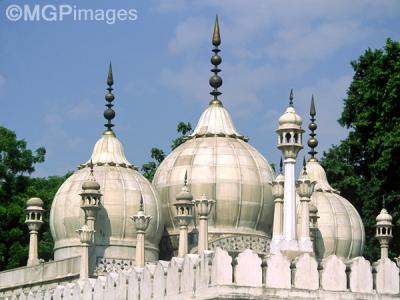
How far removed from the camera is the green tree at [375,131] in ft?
162

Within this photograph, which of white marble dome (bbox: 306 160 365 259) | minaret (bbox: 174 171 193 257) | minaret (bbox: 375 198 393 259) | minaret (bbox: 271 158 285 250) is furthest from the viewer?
white marble dome (bbox: 306 160 365 259)

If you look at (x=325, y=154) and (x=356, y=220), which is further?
(x=325, y=154)

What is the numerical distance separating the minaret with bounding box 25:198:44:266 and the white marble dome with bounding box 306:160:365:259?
9384 mm

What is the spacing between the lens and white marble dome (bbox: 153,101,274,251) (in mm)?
46281

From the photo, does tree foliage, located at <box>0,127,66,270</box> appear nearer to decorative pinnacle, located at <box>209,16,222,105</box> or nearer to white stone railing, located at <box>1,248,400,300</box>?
decorative pinnacle, located at <box>209,16,222,105</box>

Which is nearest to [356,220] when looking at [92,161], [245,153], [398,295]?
[245,153]

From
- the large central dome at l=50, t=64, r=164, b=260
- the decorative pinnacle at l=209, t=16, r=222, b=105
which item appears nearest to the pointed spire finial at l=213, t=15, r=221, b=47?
the decorative pinnacle at l=209, t=16, r=222, b=105

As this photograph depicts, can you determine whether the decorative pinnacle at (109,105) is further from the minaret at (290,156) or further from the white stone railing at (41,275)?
the minaret at (290,156)

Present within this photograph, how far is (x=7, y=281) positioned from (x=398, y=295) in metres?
18.4

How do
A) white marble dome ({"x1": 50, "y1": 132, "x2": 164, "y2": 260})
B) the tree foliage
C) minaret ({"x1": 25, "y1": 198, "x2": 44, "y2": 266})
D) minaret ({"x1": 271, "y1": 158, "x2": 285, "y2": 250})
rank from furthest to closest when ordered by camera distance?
the tree foliage, minaret ({"x1": 25, "y1": 198, "x2": 44, "y2": 266}), white marble dome ({"x1": 50, "y1": 132, "x2": 164, "y2": 260}), minaret ({"x1": 271, "y1": 158, "x2": 285, "y2": 250})

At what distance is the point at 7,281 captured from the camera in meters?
47.1

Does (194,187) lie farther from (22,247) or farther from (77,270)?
(22,247)

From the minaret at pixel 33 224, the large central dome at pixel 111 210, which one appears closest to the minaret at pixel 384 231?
the large central dome at pixel 111 210

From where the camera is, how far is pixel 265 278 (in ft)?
99.9
